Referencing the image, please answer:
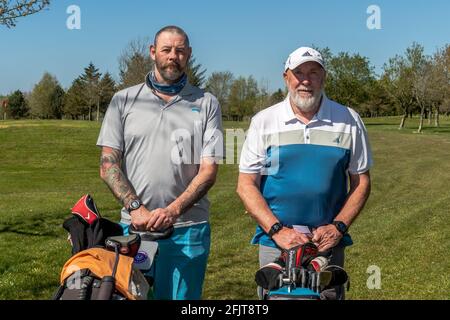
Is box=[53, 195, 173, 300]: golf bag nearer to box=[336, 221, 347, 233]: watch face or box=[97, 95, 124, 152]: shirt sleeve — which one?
box=[97, 95, 124, 152]: shirt sleeve

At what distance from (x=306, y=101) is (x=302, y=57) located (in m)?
0.30

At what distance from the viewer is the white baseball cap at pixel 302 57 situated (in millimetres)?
3764

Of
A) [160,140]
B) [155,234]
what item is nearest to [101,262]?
[155,234]

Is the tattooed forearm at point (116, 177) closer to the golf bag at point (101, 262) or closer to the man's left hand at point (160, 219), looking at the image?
the man's left hand at point (160, 219)

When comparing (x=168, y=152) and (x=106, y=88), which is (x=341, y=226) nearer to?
(x=168, y=152)

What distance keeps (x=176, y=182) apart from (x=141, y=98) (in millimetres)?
674

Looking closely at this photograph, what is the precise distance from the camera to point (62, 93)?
9700 cm

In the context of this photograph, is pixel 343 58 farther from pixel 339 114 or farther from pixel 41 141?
pixel 339 114

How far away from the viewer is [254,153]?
3912 millimetres

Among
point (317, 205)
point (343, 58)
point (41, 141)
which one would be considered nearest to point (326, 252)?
point (317, 205)

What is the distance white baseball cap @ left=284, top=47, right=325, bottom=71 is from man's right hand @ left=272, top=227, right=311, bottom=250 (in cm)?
110

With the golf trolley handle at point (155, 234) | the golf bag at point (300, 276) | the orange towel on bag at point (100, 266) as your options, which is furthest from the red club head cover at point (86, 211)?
the golf bag at point (300, 276)

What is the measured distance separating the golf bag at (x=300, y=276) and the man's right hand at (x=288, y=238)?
0.97 ft
